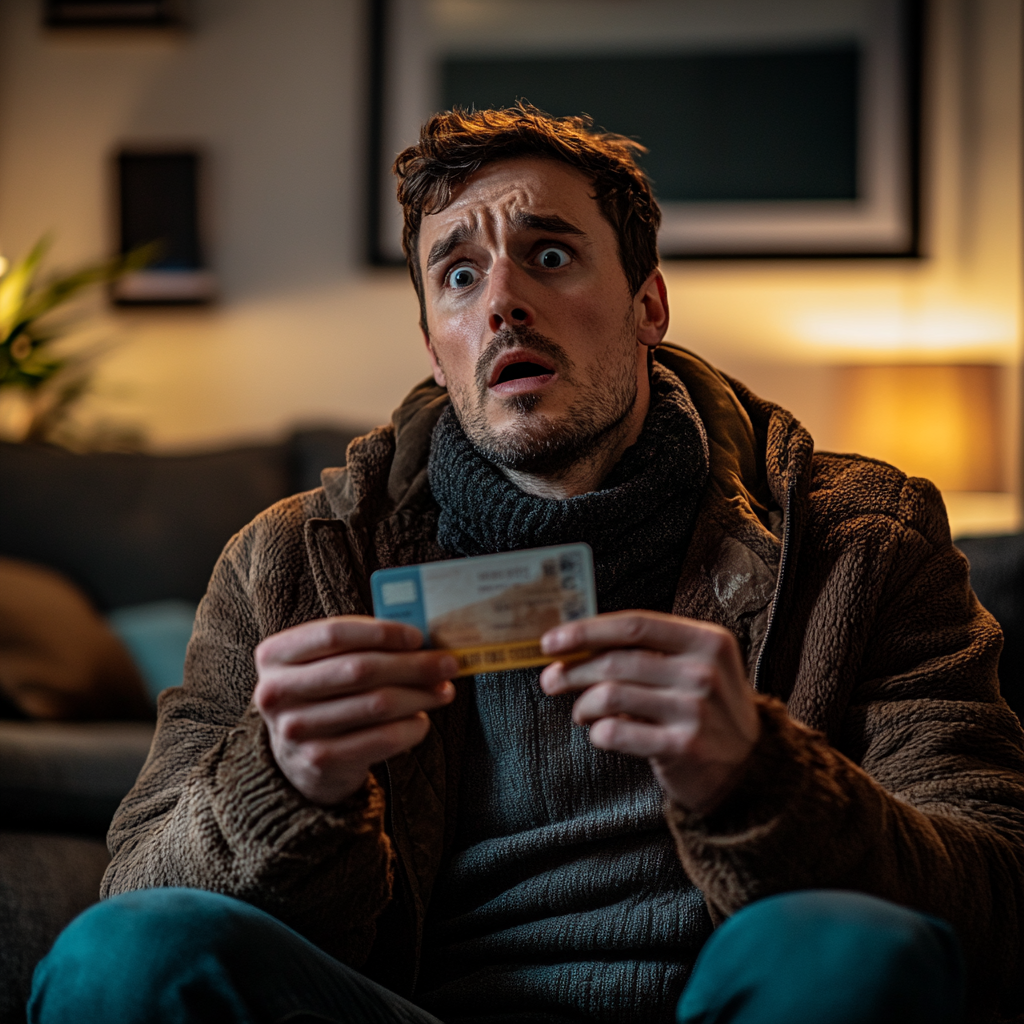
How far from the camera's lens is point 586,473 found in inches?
47.6

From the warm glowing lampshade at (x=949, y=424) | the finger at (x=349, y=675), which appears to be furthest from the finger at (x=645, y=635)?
the warm glowing lampshade at (x=949, y=424)

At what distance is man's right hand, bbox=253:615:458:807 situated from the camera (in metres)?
0.76

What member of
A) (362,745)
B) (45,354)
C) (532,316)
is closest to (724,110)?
(532,316)

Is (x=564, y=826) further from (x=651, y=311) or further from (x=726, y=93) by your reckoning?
(x=726, y=93)

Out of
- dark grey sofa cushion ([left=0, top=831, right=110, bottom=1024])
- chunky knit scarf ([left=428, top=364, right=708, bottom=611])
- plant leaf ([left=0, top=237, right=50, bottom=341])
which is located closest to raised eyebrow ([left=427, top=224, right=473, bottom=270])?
chunky knit scarf ([left=428, top=364, right=708, bottom=611])

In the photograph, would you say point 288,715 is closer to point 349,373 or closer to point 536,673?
point 536,673

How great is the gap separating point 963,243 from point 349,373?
1.61m

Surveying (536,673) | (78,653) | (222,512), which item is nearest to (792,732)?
(536,673)

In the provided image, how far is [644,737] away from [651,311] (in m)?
0.72

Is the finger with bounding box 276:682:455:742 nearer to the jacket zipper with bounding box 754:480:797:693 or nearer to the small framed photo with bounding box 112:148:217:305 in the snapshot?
the jacket zipper with bounding box 754:480:797:693

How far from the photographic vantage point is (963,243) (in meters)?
2.57

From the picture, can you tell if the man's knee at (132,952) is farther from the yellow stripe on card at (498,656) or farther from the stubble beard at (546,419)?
the stubble beard at (546,419)

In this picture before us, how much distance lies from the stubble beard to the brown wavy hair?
186 mm

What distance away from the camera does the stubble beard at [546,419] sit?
3.72 feet
